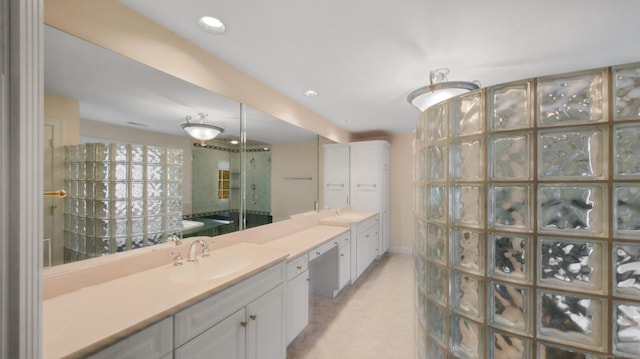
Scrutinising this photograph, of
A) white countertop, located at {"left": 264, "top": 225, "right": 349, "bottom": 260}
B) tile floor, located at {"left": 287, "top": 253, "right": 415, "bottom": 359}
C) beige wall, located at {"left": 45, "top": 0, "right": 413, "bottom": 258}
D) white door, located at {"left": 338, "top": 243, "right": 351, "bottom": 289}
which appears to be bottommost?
tile floor, located at {"left": 287, "top": 253, "right": 415, "bottom": 359}

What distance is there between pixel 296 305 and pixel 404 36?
2115 millimetres

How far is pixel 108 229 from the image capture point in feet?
4.38

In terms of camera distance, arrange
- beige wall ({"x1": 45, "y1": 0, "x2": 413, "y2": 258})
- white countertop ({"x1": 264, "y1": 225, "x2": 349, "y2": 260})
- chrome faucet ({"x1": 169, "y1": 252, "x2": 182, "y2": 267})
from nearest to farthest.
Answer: beige wall ({"x1": 45, "y1": 0, "x2": 413, "y2": 258}) → chrome faucet ({"x1": 169, "y1": 252, "x2": 182, "y2": 267}) → white countertop ({"x1": 264, "y1": 225, "x2": 349, "y2": 260})

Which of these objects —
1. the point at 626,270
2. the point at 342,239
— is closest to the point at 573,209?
the point at 626,270

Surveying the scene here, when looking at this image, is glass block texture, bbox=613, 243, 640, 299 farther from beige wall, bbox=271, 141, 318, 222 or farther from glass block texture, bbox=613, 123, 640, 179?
beige wall, bbox=271, 141, 318, 222

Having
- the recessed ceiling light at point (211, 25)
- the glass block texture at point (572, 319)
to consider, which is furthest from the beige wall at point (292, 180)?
the glass block texture at point (572, 319)

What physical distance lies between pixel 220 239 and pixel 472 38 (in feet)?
7.39

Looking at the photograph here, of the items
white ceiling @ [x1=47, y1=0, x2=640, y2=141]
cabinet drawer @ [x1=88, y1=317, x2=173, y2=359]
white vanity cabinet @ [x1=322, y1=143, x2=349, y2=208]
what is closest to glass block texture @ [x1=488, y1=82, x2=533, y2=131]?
white ceiling @ [x1=47, y1=0, x2=640, y2=141]

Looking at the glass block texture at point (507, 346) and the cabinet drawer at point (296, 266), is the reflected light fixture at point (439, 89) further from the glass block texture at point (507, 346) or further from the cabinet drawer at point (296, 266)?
the cabinet drawer at point (296, 266)

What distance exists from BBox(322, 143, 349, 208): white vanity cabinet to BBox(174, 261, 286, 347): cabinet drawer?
2385mm

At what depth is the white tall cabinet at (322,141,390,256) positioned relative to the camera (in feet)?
13.9

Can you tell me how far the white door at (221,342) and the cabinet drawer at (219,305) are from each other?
3 cm

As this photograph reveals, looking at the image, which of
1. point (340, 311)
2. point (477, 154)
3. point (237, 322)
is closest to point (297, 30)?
point (477, 154)

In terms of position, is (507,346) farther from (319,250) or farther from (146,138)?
(146,138)
